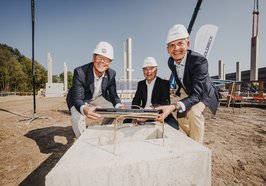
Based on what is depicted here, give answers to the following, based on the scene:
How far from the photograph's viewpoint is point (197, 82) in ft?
8.14

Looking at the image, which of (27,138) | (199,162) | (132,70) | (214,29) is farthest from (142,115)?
(132,70)

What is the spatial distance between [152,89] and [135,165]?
2.56 m

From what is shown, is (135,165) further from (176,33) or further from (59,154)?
(59,154)

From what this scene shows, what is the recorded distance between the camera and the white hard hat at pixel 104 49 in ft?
9.87

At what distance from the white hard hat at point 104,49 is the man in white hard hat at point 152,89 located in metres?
0.99

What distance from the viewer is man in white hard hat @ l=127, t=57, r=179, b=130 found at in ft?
11.6

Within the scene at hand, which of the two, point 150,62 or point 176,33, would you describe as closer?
point 176,33

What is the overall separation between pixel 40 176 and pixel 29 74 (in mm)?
48868

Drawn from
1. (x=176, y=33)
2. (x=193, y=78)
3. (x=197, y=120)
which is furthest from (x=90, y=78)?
(x=197, y=120)

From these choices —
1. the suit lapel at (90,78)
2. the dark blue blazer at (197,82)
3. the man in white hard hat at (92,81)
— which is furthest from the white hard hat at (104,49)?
the dark blue blazer at (197,82)

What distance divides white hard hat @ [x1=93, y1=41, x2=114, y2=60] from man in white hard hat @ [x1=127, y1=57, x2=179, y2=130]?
99 centimetres

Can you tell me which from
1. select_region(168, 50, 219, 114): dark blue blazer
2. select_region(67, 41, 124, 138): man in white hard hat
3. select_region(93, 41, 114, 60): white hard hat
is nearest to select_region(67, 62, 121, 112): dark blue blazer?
select_region(67, 41, 124, 138): man in white hard hat

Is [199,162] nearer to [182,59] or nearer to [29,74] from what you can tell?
[182,59]

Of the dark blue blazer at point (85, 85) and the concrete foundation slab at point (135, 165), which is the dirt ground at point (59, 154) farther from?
A: the concrete foundation slab at point (135, 165)
